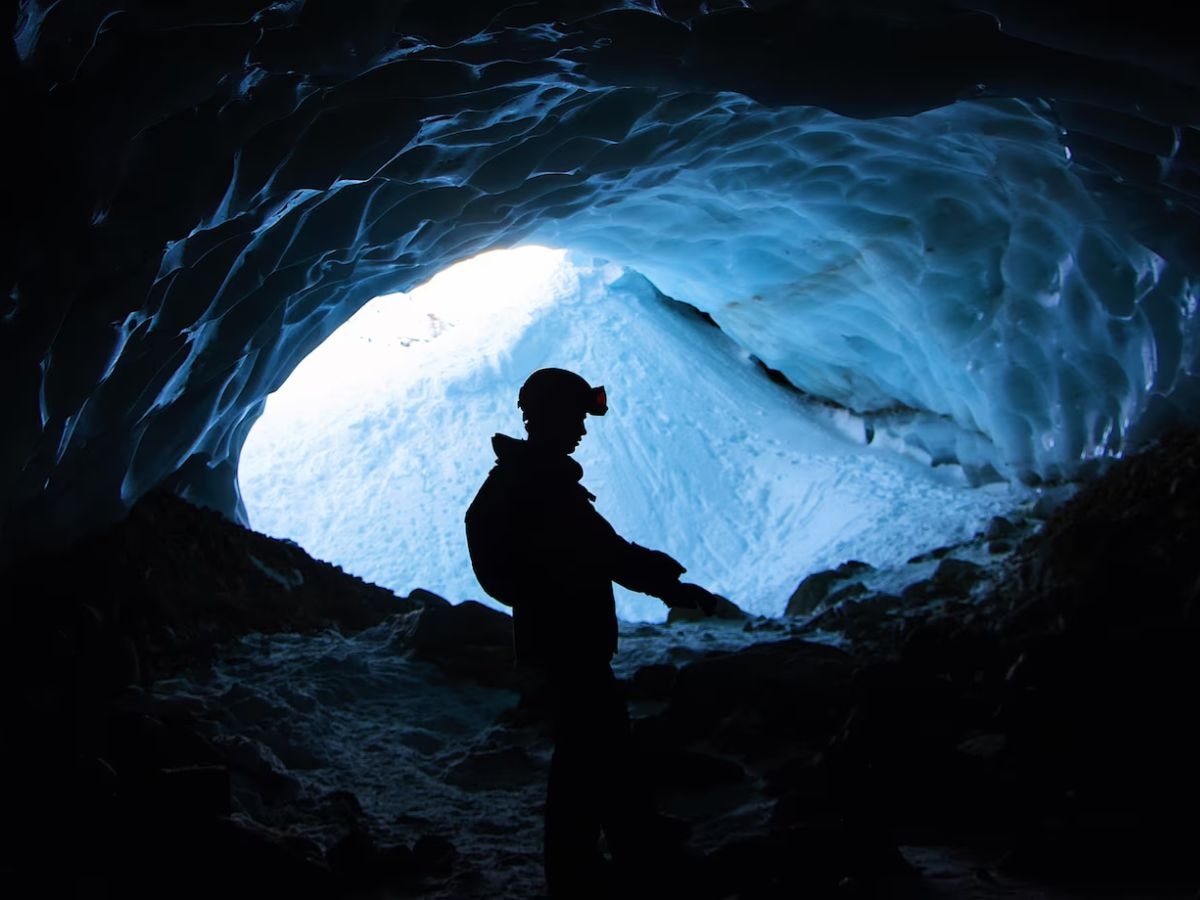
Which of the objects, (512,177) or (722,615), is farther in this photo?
(722,615)

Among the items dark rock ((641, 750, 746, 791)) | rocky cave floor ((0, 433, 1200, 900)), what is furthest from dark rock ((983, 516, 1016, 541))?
dark rock ((641, 750, 746, 791))

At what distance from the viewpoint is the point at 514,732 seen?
13.7ft

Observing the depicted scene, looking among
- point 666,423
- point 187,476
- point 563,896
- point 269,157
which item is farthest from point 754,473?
point 563,896

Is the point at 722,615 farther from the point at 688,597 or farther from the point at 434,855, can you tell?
the point at 688,597

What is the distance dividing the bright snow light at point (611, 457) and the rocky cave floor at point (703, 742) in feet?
14.6

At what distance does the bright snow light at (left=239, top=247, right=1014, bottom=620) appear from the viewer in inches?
406

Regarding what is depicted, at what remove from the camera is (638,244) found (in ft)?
27.8

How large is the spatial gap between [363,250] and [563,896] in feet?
12.8

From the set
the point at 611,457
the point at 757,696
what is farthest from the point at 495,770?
the point at 611,457

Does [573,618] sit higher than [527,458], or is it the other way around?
[527,458]

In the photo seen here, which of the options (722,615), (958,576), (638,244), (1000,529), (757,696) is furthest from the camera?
(638,244)

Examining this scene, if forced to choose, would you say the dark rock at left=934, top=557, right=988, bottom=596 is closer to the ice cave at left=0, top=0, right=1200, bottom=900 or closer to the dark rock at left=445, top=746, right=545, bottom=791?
the ice cave at left=0, top=0, right=1200, bottom=900

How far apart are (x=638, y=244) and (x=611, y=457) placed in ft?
20.7

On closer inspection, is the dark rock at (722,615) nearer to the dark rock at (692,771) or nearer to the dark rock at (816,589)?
the dark rock at (816,589)
